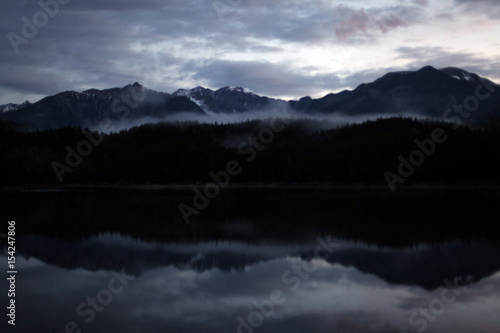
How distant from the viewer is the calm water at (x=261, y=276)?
35.8 ft

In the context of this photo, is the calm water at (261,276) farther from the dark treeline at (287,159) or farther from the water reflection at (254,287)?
the dark treeline at (287,159)

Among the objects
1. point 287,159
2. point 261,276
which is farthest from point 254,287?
point 287,159

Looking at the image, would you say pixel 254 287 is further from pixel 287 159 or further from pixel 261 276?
pixel 287 159

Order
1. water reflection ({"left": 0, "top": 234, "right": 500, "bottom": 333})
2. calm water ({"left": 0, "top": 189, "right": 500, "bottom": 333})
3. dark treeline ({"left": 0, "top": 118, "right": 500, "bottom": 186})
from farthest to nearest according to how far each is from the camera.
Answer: dark treeline ({"left": 0, "top": 118, "right": 500, "bottom": 186}) < calm water ({"left": 0, "top": 189, "right": 500, "bottom": 333}) < water reflection ({"left": 0, "top": 234, "right": 500, "bottom": 333})

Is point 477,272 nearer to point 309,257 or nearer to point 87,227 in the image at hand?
point 309,257

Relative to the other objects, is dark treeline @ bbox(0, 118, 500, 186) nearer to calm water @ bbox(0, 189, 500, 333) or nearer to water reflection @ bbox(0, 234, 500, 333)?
calm water @ bbox(0, 189, 500, 333)

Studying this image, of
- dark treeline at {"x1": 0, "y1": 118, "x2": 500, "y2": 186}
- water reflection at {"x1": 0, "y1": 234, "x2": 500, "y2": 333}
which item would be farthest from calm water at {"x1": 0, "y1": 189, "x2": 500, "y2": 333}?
dark treeline at {"x1": 0, "y1": 118, "x2": 500, "y2": 186}

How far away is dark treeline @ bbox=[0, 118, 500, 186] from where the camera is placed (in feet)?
268

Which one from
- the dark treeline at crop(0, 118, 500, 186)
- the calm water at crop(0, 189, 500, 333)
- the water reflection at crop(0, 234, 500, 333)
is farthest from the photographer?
the dark treeline at crop(0, 118, 500, 186)

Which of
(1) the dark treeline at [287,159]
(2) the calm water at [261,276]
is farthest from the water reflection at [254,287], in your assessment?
(1) the dark treeline at [287,159]

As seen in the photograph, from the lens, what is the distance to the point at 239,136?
16175cm

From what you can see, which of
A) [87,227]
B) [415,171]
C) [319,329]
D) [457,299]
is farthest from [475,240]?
[415,171]

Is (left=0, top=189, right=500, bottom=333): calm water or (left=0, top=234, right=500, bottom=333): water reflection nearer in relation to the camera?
(left=0, top=234, right=500, bottom=333): water reflection

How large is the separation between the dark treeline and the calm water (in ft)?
189
